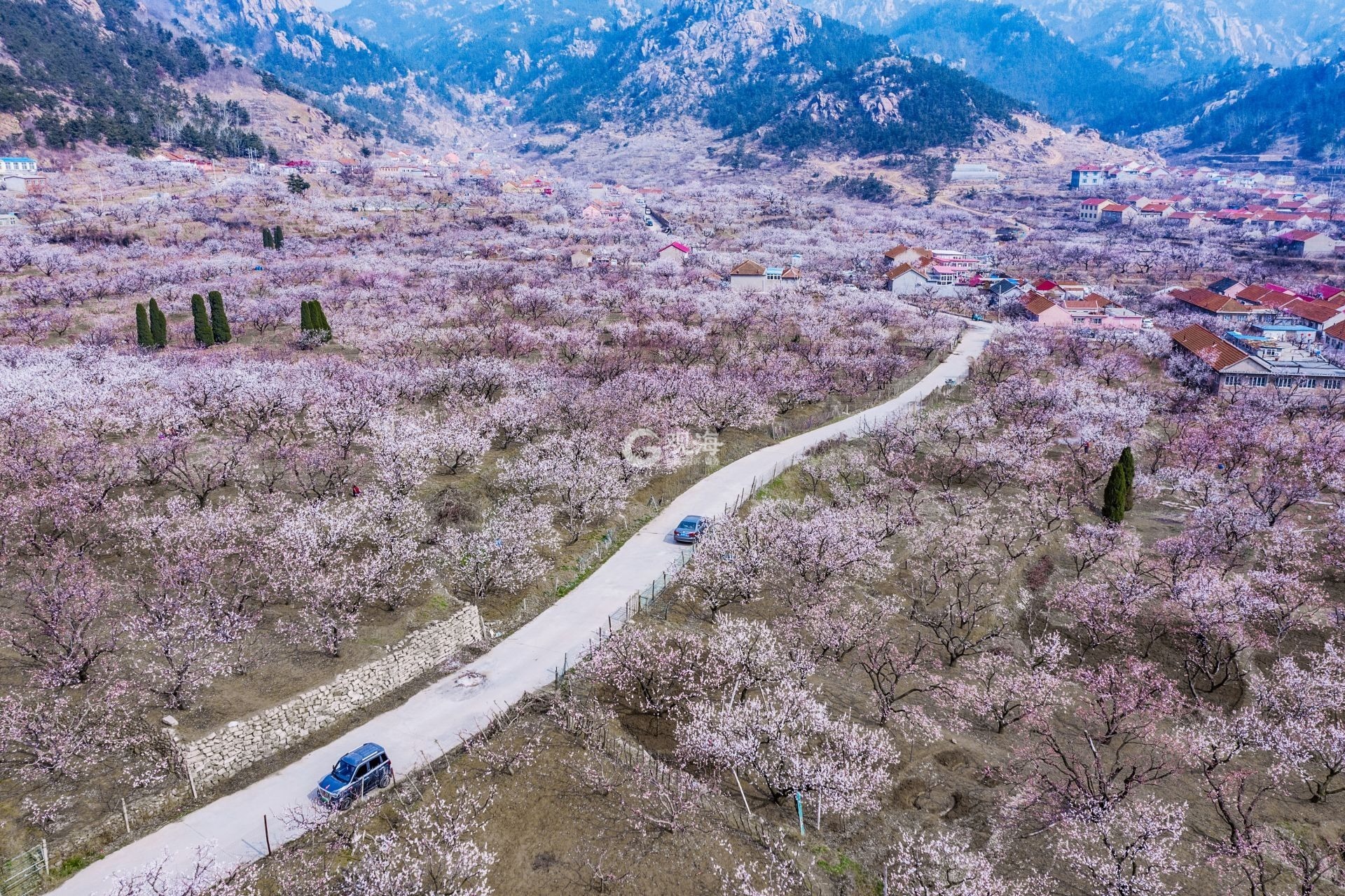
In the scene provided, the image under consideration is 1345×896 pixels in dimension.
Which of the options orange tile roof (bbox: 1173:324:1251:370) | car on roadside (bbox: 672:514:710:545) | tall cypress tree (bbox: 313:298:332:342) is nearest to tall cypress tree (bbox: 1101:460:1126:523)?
car on roadside (bbox: 672:514:710:545)

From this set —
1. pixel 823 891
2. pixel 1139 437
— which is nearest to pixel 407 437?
pixel 823 891

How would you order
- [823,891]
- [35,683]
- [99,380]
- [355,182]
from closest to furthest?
[823,891], [35,683], [99,380], [355,182]

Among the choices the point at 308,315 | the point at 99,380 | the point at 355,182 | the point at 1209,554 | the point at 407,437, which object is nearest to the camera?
the point at 1209,554

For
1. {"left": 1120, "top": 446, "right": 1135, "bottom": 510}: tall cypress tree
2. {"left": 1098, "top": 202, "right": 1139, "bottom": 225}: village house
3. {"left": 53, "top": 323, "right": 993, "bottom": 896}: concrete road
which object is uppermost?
{"left": 1098, "top": 202, "right": 1139, "bottom": 225}: village house

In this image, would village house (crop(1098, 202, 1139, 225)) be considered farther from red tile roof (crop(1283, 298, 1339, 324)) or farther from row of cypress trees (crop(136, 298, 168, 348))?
row of cypress trees (crop(136, 298, 168, 348))

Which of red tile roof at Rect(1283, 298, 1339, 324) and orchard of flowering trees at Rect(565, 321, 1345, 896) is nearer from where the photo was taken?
orchard of flowering trees at Rect(565, 321, 1345, 896)

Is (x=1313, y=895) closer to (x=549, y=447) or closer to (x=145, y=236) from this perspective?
(x=549, y=447)

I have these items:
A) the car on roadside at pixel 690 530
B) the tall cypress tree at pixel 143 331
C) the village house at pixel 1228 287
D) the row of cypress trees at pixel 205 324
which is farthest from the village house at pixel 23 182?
the village house at pixel 1228 287

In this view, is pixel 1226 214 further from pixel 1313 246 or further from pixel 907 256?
pixel 907 256
